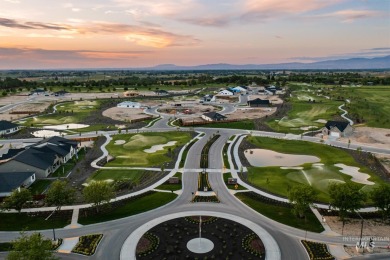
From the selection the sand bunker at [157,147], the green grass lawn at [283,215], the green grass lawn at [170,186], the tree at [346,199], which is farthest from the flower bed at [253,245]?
the sand bunker at [157,147]

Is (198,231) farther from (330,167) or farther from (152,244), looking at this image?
(330,167)

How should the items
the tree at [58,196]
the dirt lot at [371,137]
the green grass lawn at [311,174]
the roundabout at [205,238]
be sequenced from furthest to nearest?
the dirt lot at [371,137] → the green grass lawn at [311,174] → the tree at [58,196] → the roundabout at [205,238]

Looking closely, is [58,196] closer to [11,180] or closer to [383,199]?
[11,180]

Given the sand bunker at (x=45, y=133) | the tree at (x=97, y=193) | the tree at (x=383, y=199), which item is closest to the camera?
the tree at (x=383, y=199)

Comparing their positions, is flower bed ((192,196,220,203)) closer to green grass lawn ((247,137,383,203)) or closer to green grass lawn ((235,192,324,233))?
green grass lawn ((235,192,324,233))

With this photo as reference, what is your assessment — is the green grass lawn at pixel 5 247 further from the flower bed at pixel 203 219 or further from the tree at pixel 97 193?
the flower bed at pixel 203 219

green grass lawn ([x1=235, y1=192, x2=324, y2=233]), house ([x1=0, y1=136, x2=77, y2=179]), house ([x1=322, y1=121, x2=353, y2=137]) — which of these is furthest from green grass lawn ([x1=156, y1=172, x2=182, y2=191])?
house ([x1=322, y1=121, x2=353, y2=137])
